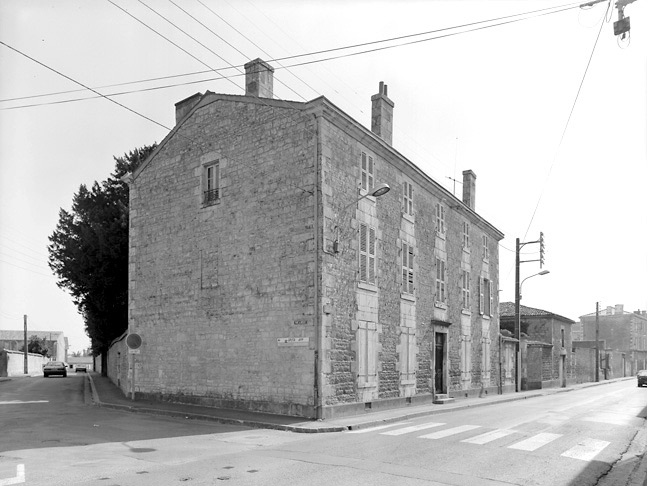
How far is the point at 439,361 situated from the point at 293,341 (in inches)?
384

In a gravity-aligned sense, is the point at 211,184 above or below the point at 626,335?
above

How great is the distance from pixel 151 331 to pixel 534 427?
12336 millimetres

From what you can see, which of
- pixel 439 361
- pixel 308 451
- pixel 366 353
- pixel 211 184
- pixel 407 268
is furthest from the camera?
pixel 439 361

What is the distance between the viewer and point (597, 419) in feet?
53.0

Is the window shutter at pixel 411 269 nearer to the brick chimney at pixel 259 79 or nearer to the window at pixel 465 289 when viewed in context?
the window at pixel 465 289

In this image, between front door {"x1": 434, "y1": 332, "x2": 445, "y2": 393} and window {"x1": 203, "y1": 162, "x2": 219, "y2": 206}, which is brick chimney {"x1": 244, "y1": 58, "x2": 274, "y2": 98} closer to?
window {"x1": 203, "y1": 162, "x2": 219, "y2": 206}

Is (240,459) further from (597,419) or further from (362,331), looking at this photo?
(597,419)

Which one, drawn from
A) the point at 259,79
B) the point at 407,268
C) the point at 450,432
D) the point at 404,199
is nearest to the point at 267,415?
the point at 450,432

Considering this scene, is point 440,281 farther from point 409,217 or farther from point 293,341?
point 293,341

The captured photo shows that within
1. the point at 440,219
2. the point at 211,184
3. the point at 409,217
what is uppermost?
the point at 211,184

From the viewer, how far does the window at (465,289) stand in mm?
26078

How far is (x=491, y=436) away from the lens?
39.5 feet

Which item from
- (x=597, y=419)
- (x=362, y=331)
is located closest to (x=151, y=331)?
(x=362, y=331)

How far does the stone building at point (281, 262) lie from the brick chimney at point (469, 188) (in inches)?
322
